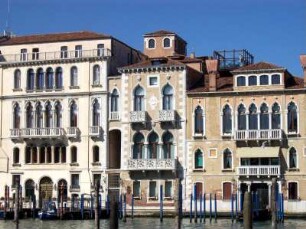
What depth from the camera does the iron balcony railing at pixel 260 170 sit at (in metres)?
39.4

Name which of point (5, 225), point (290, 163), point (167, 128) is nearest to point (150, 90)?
point (167, 128)

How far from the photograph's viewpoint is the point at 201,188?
136ft

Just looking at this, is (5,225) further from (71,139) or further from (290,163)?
(290,163)

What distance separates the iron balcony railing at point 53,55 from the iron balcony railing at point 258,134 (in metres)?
8.60

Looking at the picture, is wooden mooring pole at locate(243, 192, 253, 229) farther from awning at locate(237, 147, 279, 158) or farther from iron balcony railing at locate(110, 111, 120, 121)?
iron balcony railing at locate(110, 111, 120, 121)

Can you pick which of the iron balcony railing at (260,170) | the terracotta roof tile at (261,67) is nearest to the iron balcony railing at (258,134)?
the iron balcony railing at (260,170)

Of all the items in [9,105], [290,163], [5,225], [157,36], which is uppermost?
[157,36]

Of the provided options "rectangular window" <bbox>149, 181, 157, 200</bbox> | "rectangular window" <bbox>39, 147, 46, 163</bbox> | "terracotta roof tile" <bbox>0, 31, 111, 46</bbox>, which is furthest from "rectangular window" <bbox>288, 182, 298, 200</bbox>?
"rectangular window" <bbox>39, 147, 46, 163</bbox>

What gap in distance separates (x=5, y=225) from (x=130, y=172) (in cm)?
960

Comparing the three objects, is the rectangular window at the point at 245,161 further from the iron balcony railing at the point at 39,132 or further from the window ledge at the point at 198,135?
the iron balcony railing at the point at 39,132

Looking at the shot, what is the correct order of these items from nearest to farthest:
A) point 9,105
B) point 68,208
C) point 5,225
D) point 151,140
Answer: point 5,225 < point 68,208 < point 151,140 < point 9,105

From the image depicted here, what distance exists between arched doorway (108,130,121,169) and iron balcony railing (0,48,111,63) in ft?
14.2

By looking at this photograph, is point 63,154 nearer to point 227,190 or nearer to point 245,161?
point 227,190

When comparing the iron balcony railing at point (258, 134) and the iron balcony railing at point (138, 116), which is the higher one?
the iron balcony railing at point (138, 116)
